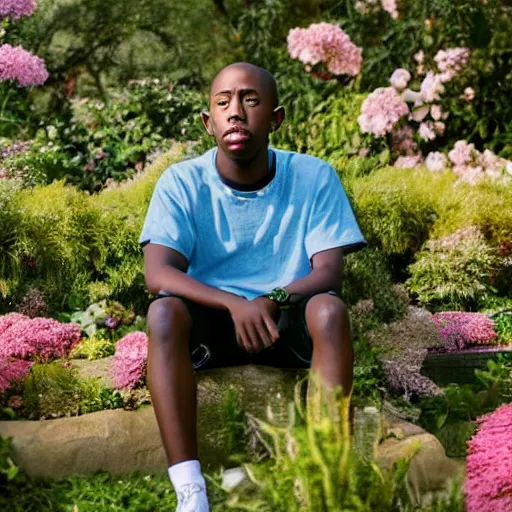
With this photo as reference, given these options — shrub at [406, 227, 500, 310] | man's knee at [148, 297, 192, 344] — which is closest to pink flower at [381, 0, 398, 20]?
shrub at [406, 227, 500, 310]

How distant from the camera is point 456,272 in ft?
19.7

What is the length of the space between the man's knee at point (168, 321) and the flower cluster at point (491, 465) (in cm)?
108

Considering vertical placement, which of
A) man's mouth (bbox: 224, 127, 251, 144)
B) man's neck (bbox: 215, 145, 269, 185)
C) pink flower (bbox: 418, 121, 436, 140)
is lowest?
man's neck (bbox: 215, 145, 269, 185)

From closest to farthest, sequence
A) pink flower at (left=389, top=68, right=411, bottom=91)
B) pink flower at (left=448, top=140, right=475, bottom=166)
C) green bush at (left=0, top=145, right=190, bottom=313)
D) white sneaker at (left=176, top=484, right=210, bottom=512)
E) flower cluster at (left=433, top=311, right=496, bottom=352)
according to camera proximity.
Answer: white sneaker at (left=176, top=484, right=210, bottom=512) < flower cluster at (left=433, top=311, right=496, bottom=352) < green bush at (left=0, top=145, right=190, bottom=313) < pink flower at (left=448, top=140, right=475, bottom=166) < pink flower at (left=389, top=68, right=411, bottom=91)

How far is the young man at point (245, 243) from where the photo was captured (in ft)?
10.00

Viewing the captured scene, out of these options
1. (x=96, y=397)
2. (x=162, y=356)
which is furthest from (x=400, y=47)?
(x=162, y=356)

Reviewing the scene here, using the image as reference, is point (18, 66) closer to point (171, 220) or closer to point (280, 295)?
point (171, 220)

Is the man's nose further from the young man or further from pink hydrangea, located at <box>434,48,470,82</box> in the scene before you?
pink hydrangea, located at <box>434,48,470,82</box>

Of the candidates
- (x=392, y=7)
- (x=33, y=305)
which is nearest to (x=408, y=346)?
(x=33, y=305)

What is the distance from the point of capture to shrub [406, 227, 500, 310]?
602 centimetres

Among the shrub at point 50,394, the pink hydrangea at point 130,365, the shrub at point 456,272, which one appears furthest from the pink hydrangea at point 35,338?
the shrub at point 456,272

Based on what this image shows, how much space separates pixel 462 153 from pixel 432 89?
67 cm

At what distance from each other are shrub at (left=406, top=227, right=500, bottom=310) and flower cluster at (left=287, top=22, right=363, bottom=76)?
8.48ft

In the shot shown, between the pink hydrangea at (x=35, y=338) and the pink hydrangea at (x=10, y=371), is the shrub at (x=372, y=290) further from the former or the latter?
the pink hydrangea at (x=10, y=371)
